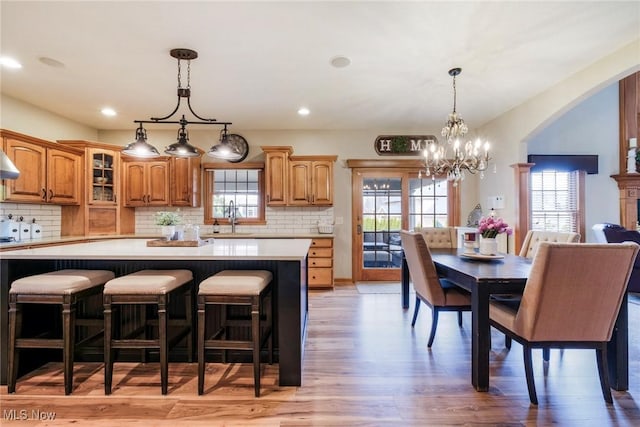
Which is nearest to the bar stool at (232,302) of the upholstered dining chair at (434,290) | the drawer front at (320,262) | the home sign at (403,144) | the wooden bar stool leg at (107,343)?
the wooden bar stool leg at (107,343)

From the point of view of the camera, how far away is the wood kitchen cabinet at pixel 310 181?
4.86 meters

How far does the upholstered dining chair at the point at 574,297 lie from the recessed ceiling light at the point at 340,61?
7.26ft

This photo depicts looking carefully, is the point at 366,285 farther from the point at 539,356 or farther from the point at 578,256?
the point at 578,256

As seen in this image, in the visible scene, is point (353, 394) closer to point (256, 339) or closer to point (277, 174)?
point (256, 339)

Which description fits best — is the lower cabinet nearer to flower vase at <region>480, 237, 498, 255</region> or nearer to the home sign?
the home sign

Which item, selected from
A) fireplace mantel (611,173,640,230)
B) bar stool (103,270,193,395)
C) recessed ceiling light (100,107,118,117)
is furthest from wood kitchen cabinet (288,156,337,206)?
fireplace mantel (611,173,640,230)

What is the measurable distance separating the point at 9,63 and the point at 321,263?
412 cm

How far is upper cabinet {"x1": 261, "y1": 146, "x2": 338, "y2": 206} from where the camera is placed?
4.82 meters

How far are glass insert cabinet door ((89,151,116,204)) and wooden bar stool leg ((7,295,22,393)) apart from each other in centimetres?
293

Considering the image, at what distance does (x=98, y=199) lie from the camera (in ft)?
14.9

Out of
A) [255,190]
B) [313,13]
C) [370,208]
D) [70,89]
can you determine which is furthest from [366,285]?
[70,89]

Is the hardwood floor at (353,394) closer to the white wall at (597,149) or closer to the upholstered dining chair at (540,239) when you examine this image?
the upholstered dining chair at (540,239)

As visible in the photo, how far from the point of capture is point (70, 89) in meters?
3.54

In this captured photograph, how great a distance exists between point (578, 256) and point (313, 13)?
2318mm
